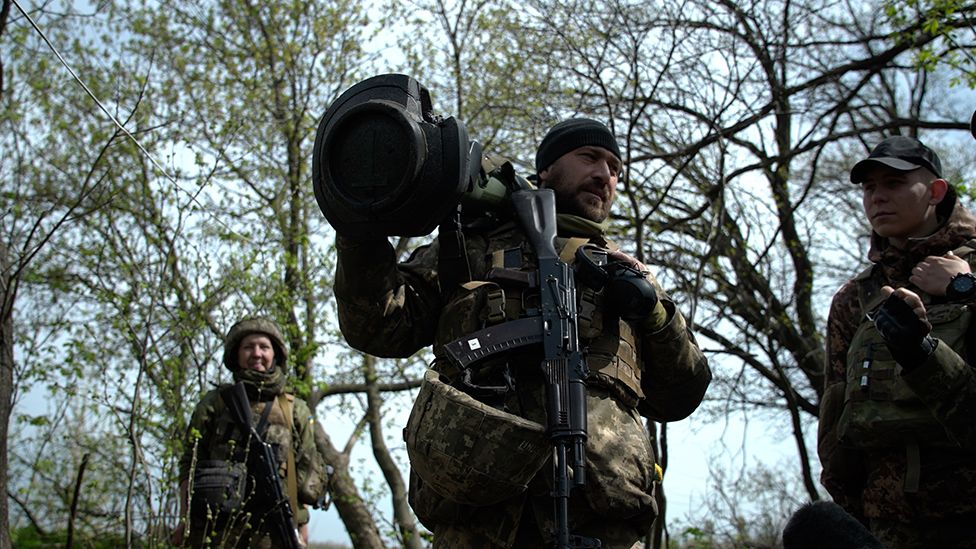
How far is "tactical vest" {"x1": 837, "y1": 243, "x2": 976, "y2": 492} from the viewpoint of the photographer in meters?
3.29

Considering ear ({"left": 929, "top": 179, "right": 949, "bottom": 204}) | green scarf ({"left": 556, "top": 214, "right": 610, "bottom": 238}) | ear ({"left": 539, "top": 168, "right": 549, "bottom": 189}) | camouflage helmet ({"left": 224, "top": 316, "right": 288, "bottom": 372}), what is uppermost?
camouflage helmet ({"left": 224, "top": 316, "right": 288, "bottom": 372})

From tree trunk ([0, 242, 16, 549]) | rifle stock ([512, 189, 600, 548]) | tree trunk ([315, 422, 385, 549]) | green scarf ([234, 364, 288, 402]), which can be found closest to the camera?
rifle stock ([512, 189, 600, 548])

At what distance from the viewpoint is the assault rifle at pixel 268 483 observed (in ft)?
19.5

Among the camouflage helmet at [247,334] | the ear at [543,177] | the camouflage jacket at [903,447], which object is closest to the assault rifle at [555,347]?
the ear at [543,177]

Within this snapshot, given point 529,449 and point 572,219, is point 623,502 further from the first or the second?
point 572,219

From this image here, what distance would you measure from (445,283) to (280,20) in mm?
10445

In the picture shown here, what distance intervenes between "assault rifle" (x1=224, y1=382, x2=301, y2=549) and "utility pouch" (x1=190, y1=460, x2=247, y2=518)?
11 centimetres

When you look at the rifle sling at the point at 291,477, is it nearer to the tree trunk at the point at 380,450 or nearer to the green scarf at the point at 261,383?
the green scarf at the point at 261,383

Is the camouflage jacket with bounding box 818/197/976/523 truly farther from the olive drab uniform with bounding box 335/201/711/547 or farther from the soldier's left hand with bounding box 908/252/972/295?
the olive drab uniform with bounding box 335/201/711/547

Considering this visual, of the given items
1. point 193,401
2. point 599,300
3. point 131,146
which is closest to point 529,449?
point 599,300

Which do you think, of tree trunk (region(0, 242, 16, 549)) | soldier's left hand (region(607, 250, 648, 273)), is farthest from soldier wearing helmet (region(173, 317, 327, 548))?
soldier's left hand (region(607, 250, 648, 273))

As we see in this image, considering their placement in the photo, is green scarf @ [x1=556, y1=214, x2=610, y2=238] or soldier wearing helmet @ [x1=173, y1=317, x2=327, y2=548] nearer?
green scarf @ [x1=556, y1=214, x2=610, y2=238]

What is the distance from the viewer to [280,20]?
12.7 metres

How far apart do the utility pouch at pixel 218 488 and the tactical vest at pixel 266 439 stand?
0.11 meters
